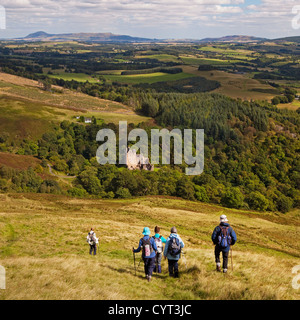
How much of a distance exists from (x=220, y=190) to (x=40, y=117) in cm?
8614

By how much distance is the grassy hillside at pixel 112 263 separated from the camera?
14.3 metres

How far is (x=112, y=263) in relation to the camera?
802 inches

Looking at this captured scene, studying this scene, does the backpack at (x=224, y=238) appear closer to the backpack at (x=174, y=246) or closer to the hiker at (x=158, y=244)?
the backpack at (x=174, y=246)

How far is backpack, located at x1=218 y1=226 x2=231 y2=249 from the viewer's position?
15.8 metres
